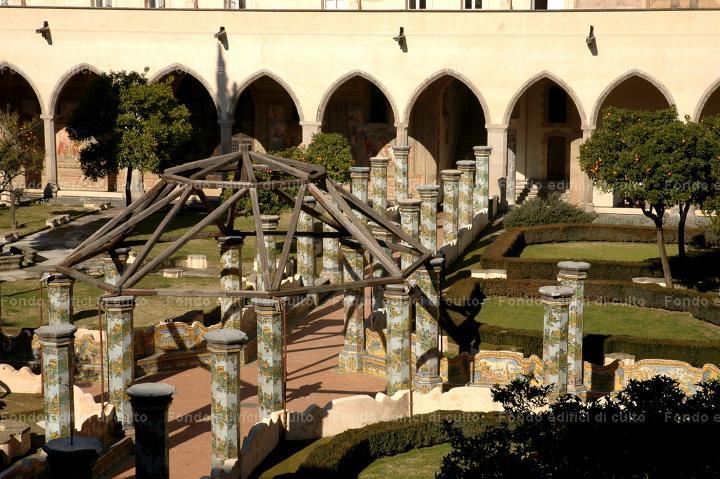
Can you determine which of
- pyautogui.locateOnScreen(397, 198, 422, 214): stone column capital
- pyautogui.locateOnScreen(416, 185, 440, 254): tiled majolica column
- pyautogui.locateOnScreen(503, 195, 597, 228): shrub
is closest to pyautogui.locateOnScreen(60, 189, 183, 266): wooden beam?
pyautogui.locateOnScreen(397, 198, 422, 214): stone column capital

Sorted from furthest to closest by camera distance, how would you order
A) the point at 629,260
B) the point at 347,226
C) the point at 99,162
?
the point at 99,162 < the point at 629,260 < the point at 347,226

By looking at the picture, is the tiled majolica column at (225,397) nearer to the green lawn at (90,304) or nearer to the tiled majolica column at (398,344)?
the tiled majolica column at (398,344)

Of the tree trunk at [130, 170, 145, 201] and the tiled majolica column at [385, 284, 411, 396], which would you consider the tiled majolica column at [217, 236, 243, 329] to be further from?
the tree trunk at [130, 170, 145, 201]

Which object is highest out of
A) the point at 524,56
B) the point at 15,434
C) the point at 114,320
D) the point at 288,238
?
the point at 524,56

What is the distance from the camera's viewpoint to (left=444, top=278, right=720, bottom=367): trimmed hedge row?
2355cm

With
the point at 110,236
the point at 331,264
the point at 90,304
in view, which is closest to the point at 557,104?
the point at 331,264

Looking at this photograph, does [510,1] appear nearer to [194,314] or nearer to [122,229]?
[194,314]

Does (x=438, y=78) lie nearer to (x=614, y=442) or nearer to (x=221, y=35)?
(x=221, y=35)

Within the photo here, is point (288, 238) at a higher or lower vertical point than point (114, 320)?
higher

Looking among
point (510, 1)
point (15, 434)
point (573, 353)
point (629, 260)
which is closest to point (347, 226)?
point (573, 353)

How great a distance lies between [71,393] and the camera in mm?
19078

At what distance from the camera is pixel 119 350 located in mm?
21266

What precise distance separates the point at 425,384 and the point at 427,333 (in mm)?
899

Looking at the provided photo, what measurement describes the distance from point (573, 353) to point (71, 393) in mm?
8191
